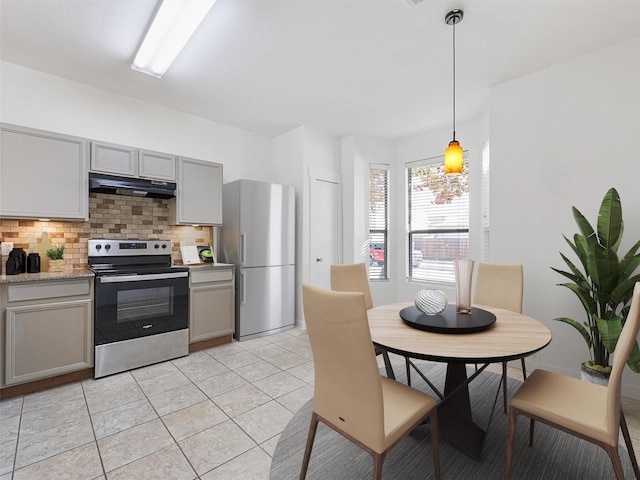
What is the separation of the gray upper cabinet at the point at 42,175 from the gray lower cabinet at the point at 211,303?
1.27 m

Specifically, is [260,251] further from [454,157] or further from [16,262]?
[454,157]

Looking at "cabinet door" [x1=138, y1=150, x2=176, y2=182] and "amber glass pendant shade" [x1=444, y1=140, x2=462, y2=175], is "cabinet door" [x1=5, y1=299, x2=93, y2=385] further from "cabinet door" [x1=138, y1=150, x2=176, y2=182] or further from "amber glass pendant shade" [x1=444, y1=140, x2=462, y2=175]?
"amber glass pendant shade" [x1=444, y1=140, x2=462, y2=175]

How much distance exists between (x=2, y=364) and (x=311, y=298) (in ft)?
8.95

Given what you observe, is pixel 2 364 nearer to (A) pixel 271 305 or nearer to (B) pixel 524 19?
(A) pixel 271 305

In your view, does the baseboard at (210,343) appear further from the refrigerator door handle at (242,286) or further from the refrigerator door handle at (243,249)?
the refrigerator door handle at (243,249)

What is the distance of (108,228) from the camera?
3438mm

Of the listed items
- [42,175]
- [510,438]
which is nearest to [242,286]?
[42,175]

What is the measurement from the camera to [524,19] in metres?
2.27

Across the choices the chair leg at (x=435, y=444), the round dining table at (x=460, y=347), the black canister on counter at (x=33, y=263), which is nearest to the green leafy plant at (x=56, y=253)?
the black canister on counter at (x=33, y=263)

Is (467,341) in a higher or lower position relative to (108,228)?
lower

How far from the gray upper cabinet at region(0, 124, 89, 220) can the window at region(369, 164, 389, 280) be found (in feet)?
12.1

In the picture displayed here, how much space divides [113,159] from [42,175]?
587mm

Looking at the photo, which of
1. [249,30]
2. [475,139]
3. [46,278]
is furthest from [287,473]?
[475,139]

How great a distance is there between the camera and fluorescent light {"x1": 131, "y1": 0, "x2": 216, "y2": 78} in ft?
6.77
